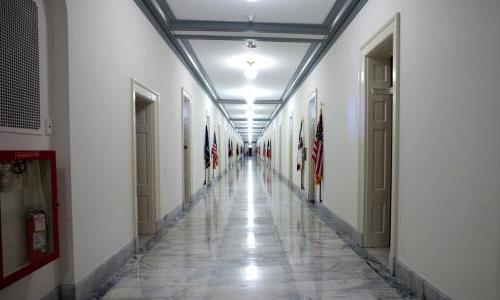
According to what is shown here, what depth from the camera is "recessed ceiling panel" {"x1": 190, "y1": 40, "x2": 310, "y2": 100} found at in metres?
6.35

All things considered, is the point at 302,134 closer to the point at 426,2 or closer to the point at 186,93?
the point at 186,93

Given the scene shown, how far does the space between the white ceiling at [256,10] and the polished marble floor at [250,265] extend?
149 inches

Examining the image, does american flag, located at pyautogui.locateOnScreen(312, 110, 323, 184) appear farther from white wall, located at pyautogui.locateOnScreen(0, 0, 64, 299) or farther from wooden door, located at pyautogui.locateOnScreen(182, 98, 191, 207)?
white wall, located at pyautogui.locateOnScreen(0, 0, 64, 299)

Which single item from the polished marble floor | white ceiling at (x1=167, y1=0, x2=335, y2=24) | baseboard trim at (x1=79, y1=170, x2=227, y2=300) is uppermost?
white ceiling at (x1=167, y1=0, x2=335, y2=24)

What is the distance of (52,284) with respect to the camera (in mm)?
2418

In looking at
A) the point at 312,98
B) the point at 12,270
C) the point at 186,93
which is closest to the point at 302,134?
the point at 312,98

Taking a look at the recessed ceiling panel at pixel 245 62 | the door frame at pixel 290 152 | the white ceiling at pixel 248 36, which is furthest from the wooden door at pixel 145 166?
the door frame at pixel 290 152

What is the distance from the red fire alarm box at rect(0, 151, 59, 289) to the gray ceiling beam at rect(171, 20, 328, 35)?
3.77 m

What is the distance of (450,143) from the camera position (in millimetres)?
2289

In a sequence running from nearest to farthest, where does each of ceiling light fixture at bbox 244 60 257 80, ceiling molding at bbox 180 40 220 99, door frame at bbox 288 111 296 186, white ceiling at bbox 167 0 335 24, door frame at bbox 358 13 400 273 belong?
1. door frame at bbox 358 13 400 273
2. white ceiling at bbox 167 0 335 24
3. ceiling molding at bbox 180 40 220 99
4. ceiling light fixture at bbox 244 60 257 80
5. door frame at bbox 288 111 296 186

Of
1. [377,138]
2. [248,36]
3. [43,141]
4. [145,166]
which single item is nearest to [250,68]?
[248,36]

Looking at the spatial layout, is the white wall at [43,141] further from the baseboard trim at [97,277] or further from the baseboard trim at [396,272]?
the baseboard trim at [396,272]

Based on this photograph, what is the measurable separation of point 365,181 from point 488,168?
2132 mm

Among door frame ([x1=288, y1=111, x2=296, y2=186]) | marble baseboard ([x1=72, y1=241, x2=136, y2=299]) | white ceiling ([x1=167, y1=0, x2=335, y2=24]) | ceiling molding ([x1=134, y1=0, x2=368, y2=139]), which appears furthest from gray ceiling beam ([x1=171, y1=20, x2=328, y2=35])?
door frame ([x1=288, y1=111, x2=296, y2=186])
